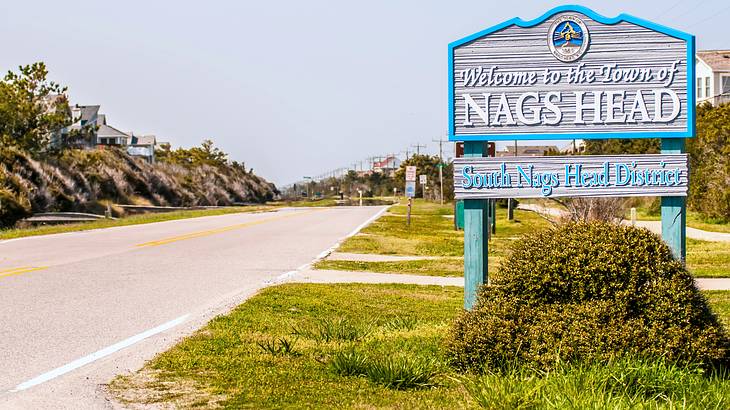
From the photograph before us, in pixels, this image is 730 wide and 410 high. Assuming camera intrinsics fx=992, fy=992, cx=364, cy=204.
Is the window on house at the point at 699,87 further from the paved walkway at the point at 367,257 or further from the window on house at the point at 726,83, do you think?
the paved walkway at the point at 367,257

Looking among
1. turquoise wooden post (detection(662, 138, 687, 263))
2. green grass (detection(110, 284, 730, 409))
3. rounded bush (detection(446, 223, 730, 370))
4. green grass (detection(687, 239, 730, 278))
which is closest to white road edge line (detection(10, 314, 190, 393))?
green grass (detection(110, 284, 730, 409))

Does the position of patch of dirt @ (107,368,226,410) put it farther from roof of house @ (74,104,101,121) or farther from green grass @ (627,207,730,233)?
roof of house @ (74,104,101,121)

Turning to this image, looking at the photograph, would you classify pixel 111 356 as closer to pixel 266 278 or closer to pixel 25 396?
pixel 25 396

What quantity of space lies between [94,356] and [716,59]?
68.4 meters

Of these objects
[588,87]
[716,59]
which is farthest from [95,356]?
[716,59]

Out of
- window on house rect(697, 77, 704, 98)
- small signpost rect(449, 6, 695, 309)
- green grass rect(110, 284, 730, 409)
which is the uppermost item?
window on house rect(697, 77, 704, 98)

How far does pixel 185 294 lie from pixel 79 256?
6823 mm

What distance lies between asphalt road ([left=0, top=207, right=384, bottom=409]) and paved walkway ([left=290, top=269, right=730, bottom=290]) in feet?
1.76

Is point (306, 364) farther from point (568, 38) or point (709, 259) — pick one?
point (709, 259)

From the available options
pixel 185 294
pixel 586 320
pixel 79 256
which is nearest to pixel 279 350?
pixel 586 320

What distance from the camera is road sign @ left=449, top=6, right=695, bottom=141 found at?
9.02 metres

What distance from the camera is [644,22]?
8984 millimetres

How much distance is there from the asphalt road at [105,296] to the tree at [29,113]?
89.5 ft

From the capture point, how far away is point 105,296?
13.3m
